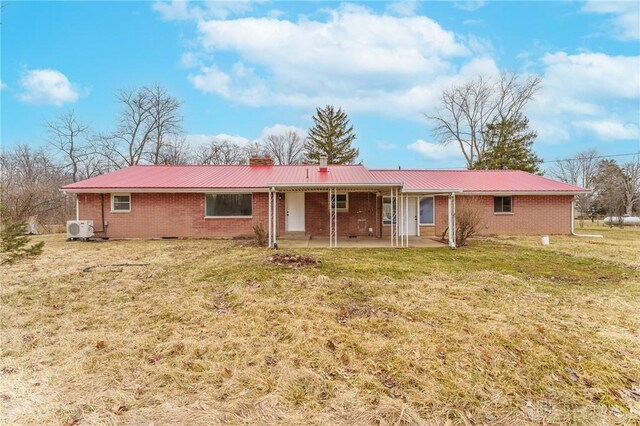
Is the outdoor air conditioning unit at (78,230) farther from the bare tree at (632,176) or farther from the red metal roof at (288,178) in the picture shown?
the bare tree at (632,176)

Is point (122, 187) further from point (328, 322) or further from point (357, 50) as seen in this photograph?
point (328, 322)

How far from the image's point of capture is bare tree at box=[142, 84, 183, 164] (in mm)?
32531

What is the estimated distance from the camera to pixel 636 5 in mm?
10438

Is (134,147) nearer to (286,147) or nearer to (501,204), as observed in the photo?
(286,147)

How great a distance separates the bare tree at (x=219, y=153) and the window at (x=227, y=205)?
23799mm

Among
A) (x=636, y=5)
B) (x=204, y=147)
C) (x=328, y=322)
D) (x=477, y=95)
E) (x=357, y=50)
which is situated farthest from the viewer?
(x=204, y=147)

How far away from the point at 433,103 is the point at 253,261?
1232 inches

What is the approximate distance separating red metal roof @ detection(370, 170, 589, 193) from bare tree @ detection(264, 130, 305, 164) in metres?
22.7

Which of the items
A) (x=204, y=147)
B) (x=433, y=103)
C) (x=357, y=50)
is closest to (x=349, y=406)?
(x=357, y=50)

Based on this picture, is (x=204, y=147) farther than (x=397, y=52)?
Yes

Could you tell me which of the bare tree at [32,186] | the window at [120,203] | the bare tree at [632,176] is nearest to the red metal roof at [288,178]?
the window at [120,203]

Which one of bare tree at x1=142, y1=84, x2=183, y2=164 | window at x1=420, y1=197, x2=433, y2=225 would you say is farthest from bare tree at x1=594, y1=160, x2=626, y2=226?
bare tree at x1=142, y1=84, x2=183, y2=164

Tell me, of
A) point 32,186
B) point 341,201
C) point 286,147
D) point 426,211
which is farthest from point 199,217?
point 286,147

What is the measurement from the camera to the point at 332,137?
36.5 meters
